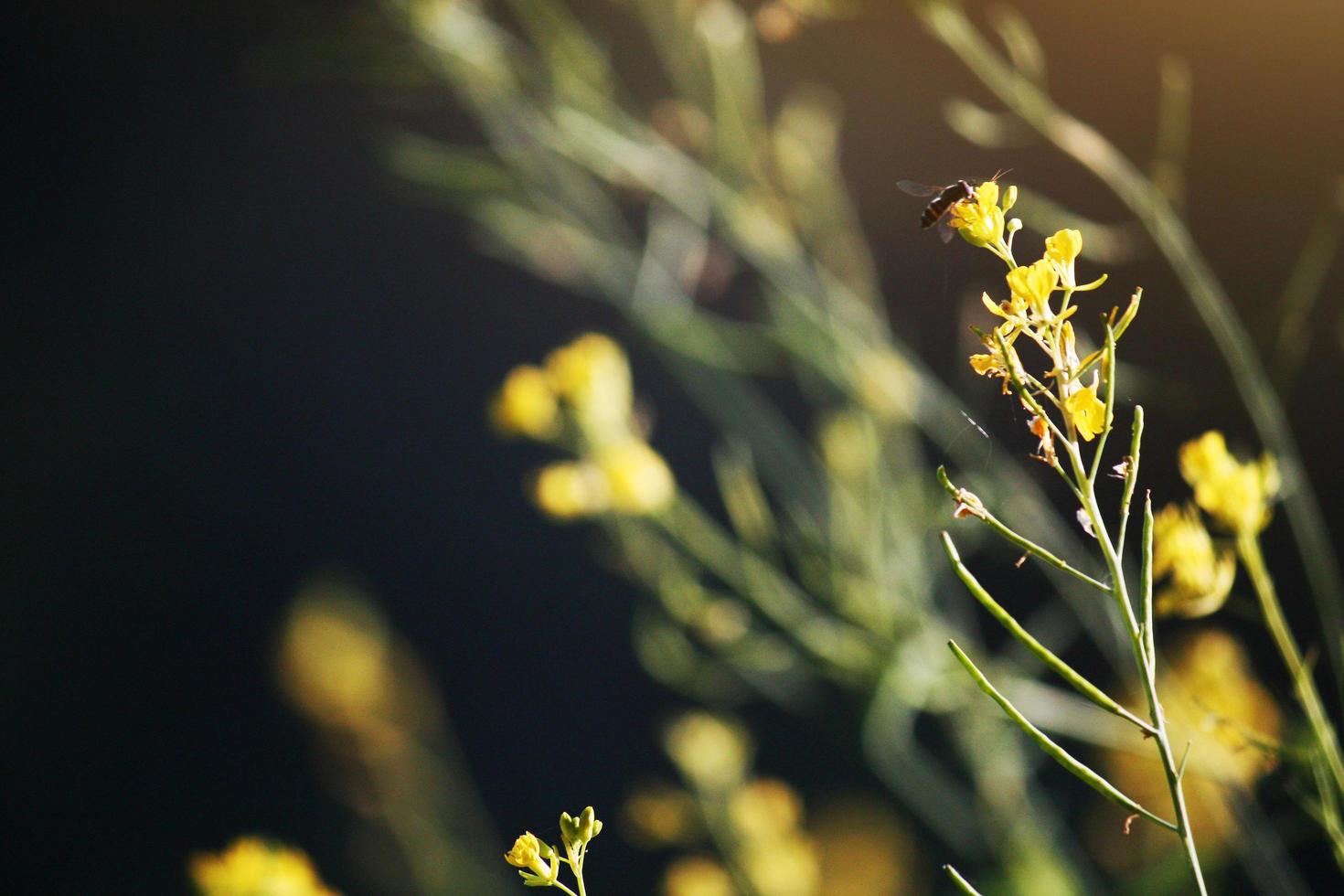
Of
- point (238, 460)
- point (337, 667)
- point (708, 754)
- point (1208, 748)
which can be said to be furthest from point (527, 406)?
point (238, 460)

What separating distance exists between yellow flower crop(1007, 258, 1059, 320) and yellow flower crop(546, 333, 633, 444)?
1.61ft

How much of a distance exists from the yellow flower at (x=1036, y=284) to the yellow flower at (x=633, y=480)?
494 millimetres

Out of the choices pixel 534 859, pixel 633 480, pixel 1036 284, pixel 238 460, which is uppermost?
pixel 238 460

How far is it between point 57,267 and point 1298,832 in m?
2.17

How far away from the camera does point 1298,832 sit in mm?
1251

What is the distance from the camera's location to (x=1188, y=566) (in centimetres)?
40

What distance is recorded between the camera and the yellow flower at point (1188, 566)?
0.39 m

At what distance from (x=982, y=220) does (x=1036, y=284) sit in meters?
0.03

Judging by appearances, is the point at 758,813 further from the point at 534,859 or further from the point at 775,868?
the point at 534,859

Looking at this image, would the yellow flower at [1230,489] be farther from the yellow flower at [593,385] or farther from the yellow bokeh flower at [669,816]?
the yellow bokeh flower at [669,816]

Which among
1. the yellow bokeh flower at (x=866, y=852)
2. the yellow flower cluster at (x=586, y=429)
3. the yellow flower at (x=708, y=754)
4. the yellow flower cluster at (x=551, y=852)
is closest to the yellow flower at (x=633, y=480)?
the yellow flower cluster at (x=586, y=429)

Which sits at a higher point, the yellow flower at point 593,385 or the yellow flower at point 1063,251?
the yellow flower at point 593,385

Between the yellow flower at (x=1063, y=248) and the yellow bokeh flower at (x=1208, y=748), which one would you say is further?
the yellow bokeh flower at (x=1208, y=748)

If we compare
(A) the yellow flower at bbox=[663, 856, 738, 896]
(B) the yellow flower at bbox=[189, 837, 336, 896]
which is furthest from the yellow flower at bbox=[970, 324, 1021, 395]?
(A) the yellow flower at bbox=[663, 856, 738, 896]
